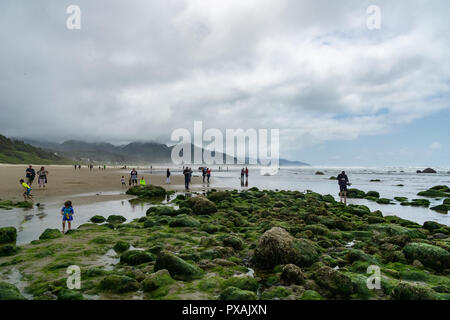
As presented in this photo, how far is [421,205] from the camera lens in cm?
2500

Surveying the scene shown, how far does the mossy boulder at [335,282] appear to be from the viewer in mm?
6887

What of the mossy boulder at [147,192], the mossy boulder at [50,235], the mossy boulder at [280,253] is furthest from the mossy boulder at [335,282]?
the mossy boulder at [147,192]

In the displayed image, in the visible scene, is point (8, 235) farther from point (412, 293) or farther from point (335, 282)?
point (412, 293)

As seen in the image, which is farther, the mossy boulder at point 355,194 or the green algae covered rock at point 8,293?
the mossy boulder at point 355,194

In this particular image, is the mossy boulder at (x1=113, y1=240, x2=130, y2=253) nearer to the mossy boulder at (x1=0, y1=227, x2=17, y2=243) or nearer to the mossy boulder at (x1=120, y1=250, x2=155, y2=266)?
the mossy boulder at (x1=120, y1=250, x2=155, y2=266)

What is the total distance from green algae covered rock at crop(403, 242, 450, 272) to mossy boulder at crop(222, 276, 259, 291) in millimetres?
6550

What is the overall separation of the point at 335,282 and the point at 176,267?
15.1 feet

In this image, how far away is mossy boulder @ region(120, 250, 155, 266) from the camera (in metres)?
8.88

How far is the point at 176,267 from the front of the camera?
7961 millimetres

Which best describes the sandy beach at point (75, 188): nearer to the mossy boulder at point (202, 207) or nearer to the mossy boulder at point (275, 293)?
the mossy boulder at point (202, 207)

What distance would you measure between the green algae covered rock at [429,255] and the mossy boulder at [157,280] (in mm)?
8806

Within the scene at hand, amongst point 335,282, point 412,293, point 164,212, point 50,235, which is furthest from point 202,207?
point 412,293

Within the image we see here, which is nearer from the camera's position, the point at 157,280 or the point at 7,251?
the point at 157,280

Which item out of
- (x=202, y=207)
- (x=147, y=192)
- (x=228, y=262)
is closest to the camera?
(x=228, y=262)
